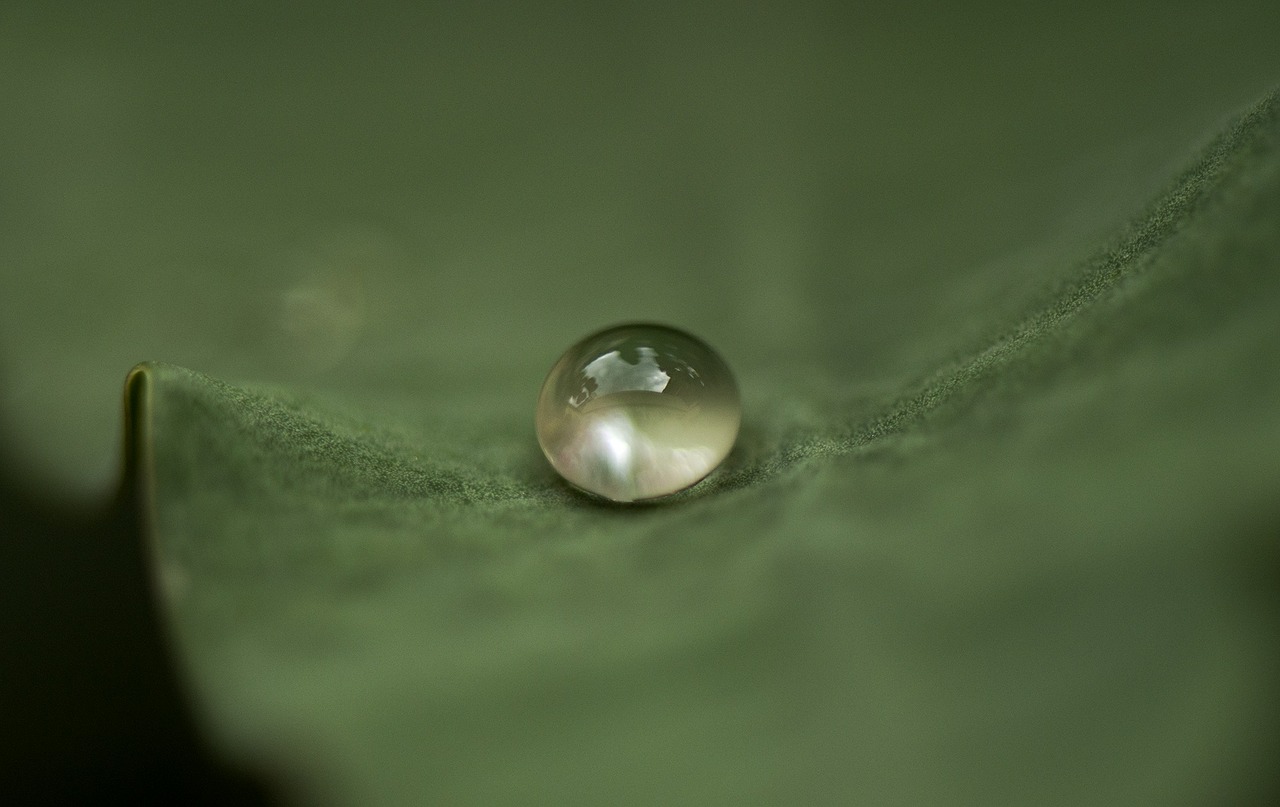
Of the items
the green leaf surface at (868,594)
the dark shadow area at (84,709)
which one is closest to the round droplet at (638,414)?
the green leaf surface at (868,594)

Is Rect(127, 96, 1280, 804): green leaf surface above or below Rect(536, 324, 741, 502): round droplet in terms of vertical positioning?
below


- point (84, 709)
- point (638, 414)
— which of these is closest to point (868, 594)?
point (638, 414)

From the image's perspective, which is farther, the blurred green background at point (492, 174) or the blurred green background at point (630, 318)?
the blurred green background at point (492, 174)

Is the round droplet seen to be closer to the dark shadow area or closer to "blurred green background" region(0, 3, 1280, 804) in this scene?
"blurred green background" region(0, 3, 1280, 804)

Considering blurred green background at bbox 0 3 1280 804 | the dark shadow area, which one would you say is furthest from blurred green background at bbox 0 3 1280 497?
the dark shadow area

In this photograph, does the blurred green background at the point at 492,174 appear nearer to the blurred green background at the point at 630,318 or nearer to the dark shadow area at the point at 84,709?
the blurred green background at the point at 630,318

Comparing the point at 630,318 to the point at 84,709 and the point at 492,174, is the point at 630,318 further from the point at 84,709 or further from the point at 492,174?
the point at 84,709
